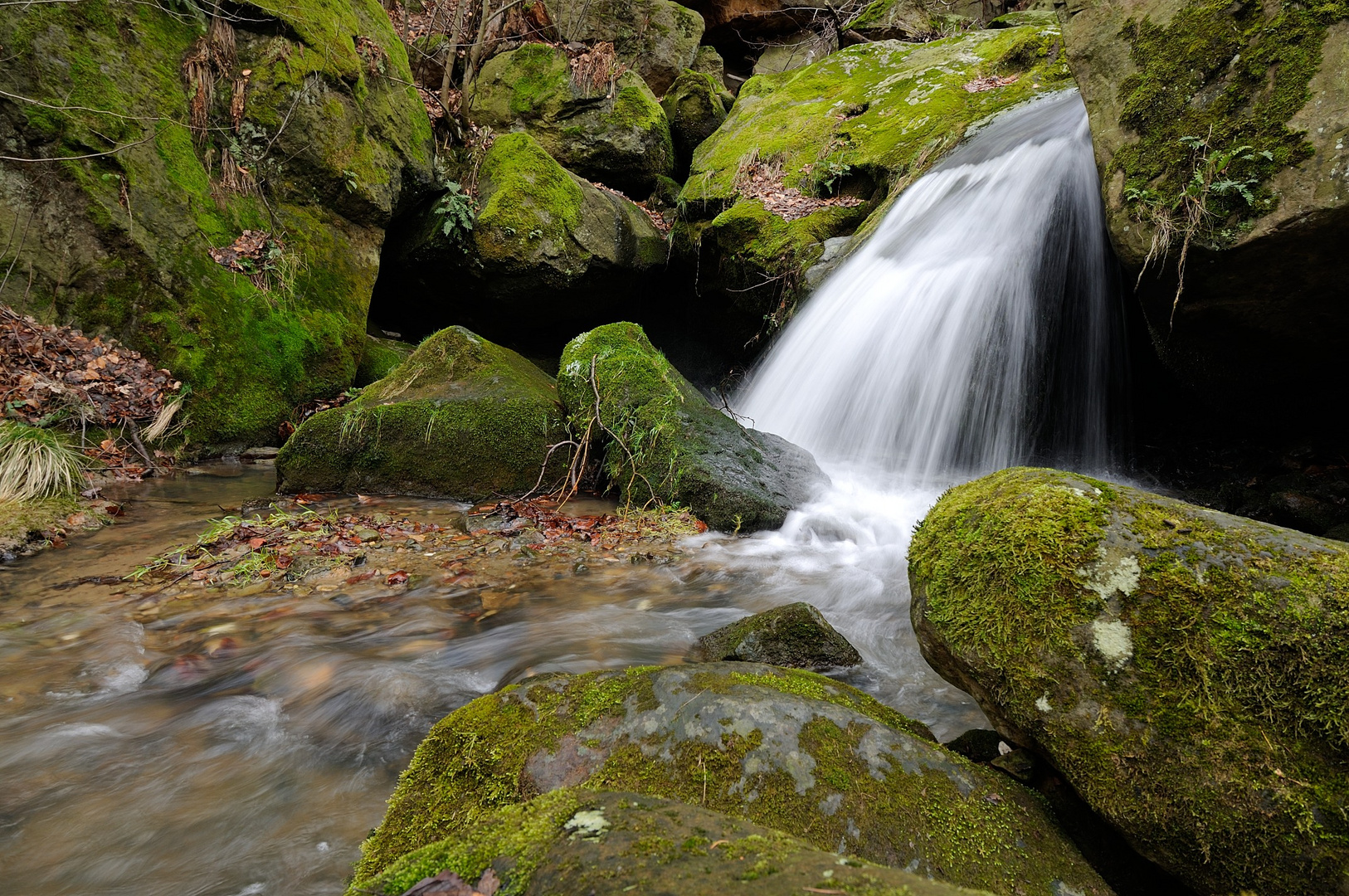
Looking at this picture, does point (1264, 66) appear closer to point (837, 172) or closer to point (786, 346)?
point (786, 346)

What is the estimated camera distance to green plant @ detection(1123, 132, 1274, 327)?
4.10 meters

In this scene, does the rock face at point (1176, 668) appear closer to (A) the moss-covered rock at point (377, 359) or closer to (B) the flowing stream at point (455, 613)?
(B) the flowing stream at point (455, 613)

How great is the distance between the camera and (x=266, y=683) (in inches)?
120

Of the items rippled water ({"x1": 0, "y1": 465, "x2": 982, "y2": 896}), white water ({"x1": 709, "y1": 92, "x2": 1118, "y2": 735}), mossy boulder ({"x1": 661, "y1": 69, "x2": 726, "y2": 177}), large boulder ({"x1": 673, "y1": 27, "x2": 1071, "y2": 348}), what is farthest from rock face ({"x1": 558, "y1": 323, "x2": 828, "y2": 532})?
mossy boulder ({"x1": 661, "y1": 69, "x2": 726, "y2": 177})

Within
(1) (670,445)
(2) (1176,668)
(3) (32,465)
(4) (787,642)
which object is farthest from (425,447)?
(2) (1176,668)

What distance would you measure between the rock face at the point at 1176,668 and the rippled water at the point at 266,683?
1.14 meters

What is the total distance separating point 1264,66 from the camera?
4.13 meters

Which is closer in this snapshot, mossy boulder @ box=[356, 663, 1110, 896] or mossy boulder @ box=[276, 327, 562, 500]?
mossy boulder @ box=[356, 663, 1110, 896]

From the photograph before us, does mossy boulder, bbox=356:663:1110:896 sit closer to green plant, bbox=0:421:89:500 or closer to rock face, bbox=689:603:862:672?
rock face, bbox=689:603:862:672

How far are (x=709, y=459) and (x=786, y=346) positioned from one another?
4.07m

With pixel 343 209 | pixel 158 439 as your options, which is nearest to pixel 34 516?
pixel 158 439

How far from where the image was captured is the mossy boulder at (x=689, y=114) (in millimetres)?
13961

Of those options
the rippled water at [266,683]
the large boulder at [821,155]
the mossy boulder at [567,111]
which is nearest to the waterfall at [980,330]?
the large boulder at [821,155]

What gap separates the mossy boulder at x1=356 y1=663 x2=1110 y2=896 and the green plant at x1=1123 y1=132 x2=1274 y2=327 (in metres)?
4.27
